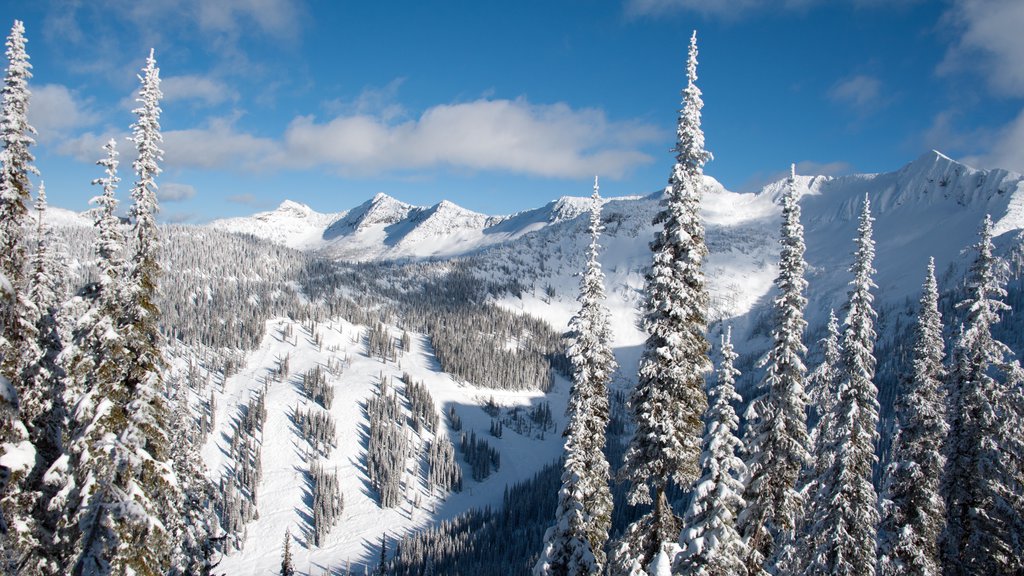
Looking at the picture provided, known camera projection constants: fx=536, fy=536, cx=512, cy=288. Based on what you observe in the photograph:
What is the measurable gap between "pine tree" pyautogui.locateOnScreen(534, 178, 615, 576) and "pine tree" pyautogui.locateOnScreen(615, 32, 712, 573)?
5348mm

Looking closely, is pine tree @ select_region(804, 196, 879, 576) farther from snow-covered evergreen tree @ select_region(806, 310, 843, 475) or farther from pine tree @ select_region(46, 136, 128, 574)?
pine tree @ select_region(46, 136, 128, 574)

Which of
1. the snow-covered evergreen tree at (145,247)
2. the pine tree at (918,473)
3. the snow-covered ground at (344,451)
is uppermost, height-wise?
the snow-covered evergreen tree at (145,247)

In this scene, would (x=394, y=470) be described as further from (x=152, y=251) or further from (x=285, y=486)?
(x=152, y=251)

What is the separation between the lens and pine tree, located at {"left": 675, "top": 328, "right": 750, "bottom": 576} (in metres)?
19.3

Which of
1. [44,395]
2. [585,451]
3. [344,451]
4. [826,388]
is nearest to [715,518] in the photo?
[585,451]

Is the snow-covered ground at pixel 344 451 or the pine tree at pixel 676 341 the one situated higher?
the pine tree at pixel 676 341

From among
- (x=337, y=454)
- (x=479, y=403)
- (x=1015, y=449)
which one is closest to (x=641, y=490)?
(x=1015, y=449)

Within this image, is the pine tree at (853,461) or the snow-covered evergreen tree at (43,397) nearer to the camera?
the snow-covered evergreen tree at (43,397)

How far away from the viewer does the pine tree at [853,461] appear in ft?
80.6

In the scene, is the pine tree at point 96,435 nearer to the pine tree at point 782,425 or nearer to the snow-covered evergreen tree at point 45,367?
the snow-covered evergreen tree at point 45,367

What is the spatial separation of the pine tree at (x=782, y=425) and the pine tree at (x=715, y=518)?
8.25ft

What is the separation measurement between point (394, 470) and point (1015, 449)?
123m

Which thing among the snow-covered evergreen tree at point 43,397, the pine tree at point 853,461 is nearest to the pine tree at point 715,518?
the pine tree at point 853,461

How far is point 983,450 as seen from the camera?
2708 cm
